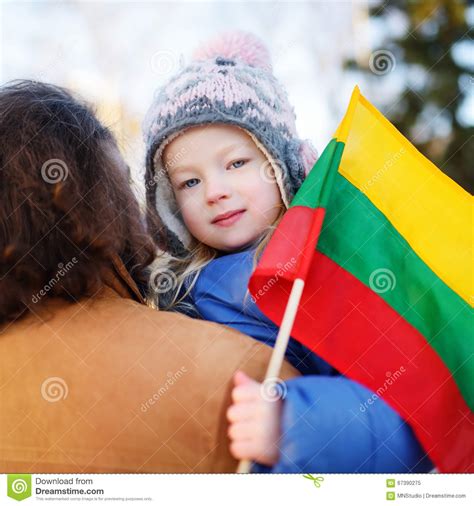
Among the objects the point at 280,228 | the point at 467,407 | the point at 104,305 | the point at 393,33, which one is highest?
the point at 393,33

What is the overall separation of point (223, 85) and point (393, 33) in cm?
497

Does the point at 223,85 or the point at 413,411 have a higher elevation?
the point at 223,85

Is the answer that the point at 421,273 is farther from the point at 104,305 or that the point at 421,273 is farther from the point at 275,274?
the point at 104,305

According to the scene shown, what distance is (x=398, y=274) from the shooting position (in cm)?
164

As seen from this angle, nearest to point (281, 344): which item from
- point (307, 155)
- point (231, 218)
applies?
point (231, 218)

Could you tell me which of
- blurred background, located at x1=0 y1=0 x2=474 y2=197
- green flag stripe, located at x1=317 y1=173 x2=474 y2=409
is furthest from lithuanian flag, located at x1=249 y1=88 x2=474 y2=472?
blurred background, located at x1=0 y1=0 x2=474 y2=197

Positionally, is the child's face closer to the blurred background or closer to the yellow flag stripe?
the yellow flag stripe

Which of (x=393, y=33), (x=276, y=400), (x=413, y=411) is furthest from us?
(x=393, y=33)

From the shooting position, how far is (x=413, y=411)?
144cm

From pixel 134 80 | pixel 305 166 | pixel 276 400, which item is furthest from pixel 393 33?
pixel 276 400

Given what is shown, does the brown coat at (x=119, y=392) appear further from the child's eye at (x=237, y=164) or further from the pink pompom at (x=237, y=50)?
the pink pompom at (x=237, y=50)

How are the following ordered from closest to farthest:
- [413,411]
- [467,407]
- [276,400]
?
[276,400] < [413,411] < [467,407]

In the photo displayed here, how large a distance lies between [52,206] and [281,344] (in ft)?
1.75

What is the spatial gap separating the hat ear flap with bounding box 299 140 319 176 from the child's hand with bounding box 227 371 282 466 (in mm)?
932
